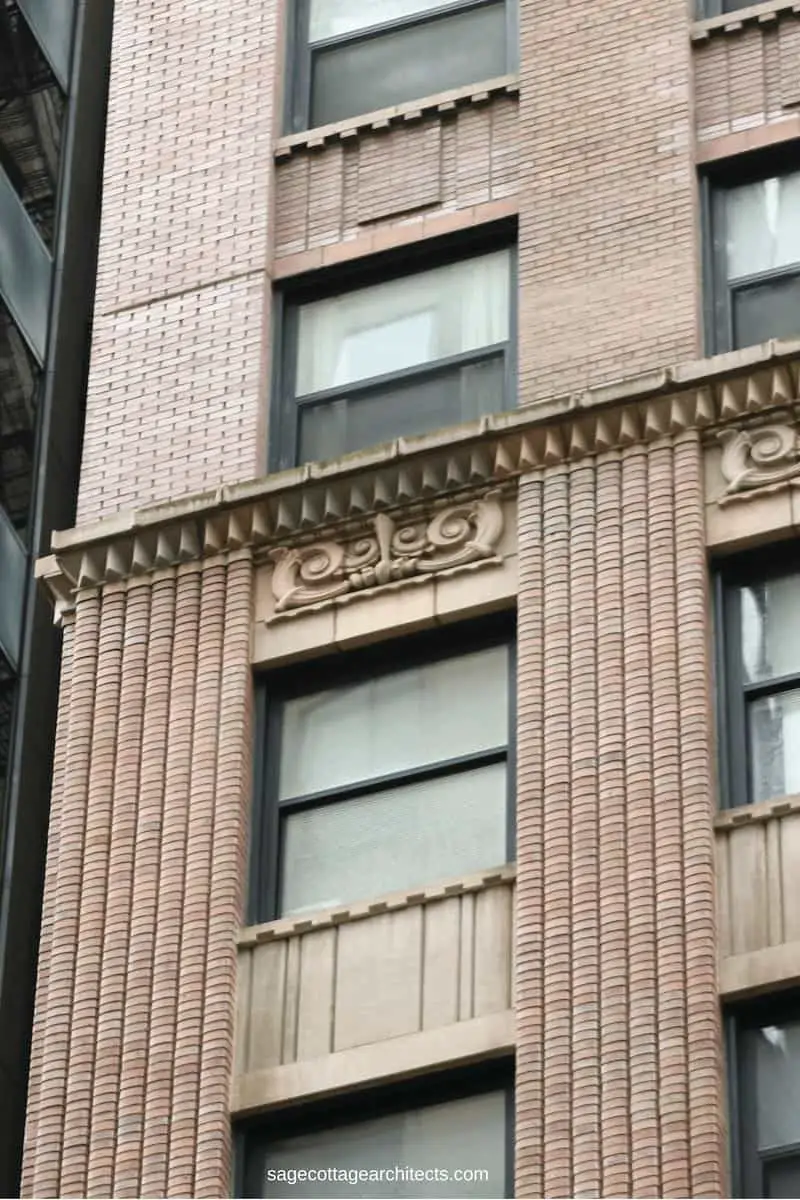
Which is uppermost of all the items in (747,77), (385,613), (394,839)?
(747,77)

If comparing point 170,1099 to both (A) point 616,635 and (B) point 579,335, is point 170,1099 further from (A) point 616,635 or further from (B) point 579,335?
(B) point 579,335

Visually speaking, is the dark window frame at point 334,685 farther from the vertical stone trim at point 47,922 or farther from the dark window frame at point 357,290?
the dark window frame at point 357,290

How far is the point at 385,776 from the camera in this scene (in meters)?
25.2

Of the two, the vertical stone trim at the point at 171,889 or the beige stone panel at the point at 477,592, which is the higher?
the beige stone panel at the point at 477,592

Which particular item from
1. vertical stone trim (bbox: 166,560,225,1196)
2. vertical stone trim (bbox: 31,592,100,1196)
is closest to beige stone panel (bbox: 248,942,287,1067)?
vertical stone trim (bbox: 166,560,225,1196)

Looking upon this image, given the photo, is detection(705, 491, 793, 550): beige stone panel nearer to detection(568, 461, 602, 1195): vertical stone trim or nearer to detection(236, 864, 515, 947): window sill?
detection(568, 461, 602, 1195): vertical stone trim

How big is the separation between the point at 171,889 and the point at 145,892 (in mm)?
209

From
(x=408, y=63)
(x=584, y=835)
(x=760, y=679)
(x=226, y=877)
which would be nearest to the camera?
(x=584, y=835)

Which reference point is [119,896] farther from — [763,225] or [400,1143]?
[763,225]

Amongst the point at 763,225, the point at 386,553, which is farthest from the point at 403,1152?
the point at 763,225

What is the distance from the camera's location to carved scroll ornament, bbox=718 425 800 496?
2502cm

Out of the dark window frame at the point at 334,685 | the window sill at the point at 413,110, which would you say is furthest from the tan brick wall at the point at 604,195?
the dark window frame at the point at 334,685

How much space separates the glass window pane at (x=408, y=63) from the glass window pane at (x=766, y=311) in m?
3.36

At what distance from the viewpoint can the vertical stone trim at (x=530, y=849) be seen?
22.5m
